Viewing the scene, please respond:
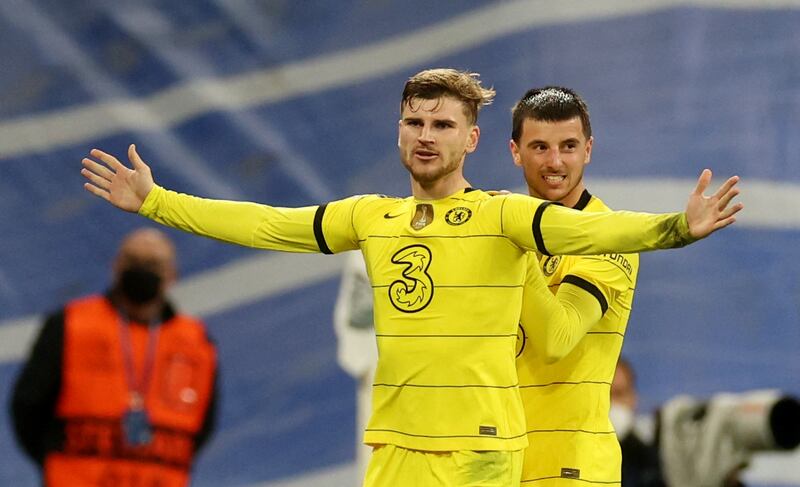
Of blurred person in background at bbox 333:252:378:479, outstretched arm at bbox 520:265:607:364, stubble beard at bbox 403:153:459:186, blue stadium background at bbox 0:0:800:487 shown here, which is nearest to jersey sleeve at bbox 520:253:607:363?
outstretched arm at bbox 520:265:607:364

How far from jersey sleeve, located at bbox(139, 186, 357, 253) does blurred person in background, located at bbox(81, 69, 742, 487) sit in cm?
10

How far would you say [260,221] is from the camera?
4113mm

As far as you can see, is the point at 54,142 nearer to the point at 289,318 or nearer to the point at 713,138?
the point at 289,318

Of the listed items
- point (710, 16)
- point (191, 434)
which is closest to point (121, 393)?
point (191, 434)

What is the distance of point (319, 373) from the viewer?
7250 mm

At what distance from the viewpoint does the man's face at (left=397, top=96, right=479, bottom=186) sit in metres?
3.90

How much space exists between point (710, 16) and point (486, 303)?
12.2ft

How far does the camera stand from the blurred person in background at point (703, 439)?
6.22 meters

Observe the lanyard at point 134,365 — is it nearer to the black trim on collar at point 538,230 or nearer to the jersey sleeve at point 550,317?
the jersey sleeve at point 550,317

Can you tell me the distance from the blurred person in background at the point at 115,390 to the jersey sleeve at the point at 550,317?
2.23m

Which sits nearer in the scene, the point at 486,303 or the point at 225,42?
the point at 486,303

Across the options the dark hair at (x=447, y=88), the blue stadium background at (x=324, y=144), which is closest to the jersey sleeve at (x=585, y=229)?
the dark hair at (x=447, y=88)

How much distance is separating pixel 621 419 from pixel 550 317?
2.47m

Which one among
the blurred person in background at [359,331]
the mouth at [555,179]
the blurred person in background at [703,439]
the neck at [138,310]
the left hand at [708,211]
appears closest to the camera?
the left hand at [708,211]
